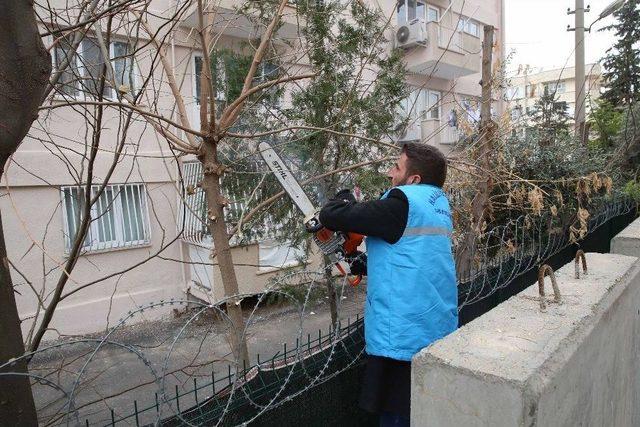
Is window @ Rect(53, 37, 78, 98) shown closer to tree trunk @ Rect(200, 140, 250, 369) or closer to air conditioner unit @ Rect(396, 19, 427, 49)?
tree trunk @ Rect(200, 140, 250, 369)

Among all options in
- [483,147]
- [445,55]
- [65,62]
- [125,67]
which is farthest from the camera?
[445,55]

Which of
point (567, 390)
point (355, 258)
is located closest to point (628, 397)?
point (567, 390)

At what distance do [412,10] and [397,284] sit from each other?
13055mm

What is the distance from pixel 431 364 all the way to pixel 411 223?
2.33 feet

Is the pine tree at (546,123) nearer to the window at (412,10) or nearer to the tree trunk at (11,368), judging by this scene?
the tree trunk at (11,368)

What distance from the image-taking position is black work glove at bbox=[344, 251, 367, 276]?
2.44 meters

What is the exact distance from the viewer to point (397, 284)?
1945 mm

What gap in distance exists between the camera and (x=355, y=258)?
2432mm

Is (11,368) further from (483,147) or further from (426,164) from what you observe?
(483,147)

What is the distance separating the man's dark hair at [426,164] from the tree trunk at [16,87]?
5.32ft

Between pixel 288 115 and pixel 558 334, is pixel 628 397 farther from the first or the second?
pixel 288 115

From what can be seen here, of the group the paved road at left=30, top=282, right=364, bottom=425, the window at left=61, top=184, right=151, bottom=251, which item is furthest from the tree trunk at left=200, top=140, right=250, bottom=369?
the window at left=61, top=184, right=151, bottom=251

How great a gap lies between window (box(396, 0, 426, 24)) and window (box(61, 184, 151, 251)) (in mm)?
8887

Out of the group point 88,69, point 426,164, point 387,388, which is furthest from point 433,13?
point 387,388
